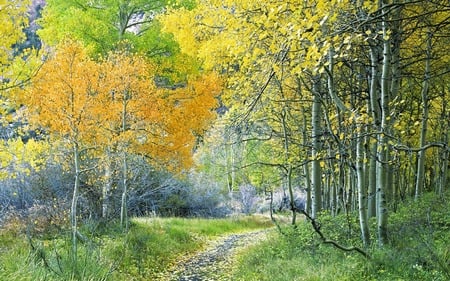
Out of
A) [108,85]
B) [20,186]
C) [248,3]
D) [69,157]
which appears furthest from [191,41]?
[20,186]

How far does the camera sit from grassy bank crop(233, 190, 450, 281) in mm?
5324

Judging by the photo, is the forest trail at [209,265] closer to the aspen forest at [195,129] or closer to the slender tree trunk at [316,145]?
the aspen forest at [195,129]

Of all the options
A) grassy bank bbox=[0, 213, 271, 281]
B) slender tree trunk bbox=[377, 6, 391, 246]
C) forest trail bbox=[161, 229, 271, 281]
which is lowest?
forest trail bbox=[161, 229, 271, 281]

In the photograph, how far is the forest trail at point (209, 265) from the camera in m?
9.15

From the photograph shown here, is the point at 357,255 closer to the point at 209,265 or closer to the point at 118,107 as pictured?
the point at 209,265

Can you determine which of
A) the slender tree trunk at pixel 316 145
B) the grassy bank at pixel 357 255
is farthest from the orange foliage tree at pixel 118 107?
the slender tree trunk at pixel 316 145

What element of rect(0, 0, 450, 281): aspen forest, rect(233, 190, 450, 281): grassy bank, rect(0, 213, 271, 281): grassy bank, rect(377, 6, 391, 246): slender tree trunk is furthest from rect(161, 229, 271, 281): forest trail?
rect(377, 6, 391, 246): slender tree trunk

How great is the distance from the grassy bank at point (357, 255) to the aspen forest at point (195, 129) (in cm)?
3

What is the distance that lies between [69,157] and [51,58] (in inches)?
133

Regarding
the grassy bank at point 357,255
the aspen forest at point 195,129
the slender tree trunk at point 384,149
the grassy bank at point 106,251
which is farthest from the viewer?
the grassy bank at point 106,251

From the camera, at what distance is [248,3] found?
585cm

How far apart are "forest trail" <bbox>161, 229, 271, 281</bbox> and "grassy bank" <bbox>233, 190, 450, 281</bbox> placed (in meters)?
0.79

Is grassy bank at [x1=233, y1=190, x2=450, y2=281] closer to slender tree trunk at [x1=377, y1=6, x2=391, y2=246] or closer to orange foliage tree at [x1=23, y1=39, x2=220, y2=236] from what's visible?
slender tree trunk at [x1=377, y1=6, x2=391, y2=246]

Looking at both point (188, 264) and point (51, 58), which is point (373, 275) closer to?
point (188, 264)
